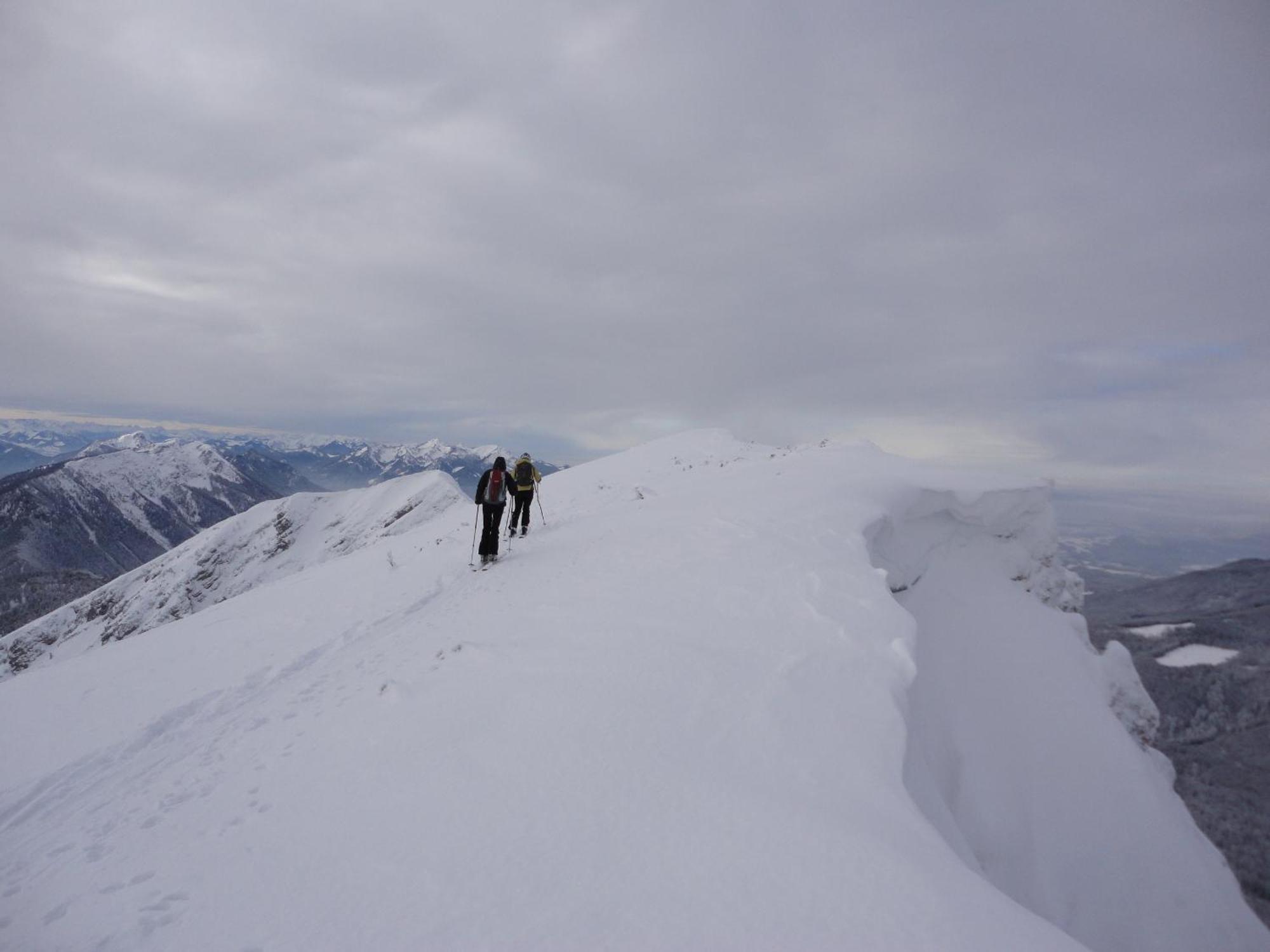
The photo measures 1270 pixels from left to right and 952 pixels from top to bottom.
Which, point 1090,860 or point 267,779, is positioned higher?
point 267,779

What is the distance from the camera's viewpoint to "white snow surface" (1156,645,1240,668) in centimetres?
9394

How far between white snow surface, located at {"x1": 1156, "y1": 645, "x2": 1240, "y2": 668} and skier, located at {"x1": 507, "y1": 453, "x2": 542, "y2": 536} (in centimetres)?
13213

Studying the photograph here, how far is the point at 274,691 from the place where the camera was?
8.52m

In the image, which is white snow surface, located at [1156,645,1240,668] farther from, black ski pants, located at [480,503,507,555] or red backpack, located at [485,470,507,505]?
red backpack, located at [485,470,507,505]

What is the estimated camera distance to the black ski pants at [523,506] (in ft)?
54.3

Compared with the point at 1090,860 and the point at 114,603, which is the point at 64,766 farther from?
the point at 114,603

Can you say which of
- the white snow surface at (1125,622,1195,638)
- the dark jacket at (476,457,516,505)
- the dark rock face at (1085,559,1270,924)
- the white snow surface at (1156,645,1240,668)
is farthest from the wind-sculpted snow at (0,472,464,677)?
the white snow surface at (1125,622,1195,638)

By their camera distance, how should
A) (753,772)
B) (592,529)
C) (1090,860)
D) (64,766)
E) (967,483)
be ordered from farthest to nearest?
1. (967,483)
2. (592,529)
3. (1090,860)
4. (64,766)
5. (753,772)

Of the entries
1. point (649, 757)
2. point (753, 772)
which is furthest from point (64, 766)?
point (753, 772)

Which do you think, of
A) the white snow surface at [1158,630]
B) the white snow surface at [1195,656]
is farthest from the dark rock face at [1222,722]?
the white snow surface at [1195,656]

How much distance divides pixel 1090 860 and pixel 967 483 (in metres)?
10.6

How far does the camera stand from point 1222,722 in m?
76.2

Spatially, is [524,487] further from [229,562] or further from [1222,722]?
[1222,722]

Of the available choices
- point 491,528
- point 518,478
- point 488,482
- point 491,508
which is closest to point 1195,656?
point 518,478
